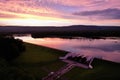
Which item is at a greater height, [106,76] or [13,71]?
[13,71]

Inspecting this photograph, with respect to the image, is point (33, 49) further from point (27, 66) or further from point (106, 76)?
point (106, 76)

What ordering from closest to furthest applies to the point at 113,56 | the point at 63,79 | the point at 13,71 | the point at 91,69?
1. the point at 13,71
2. the point at 63,79
3. the point at 91,69
4. the point at 113,56

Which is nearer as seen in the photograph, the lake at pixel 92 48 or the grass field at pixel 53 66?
the grass field at pixel 53 66

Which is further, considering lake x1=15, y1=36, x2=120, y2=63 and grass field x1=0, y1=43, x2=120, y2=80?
lake x1=15, y1=36, x2=120, y2=63

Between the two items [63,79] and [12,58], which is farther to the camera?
[12,58]

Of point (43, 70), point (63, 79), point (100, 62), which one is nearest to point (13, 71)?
point (63, 79)

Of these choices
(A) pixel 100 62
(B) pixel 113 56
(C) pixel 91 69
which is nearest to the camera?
(C) pixel 91 69

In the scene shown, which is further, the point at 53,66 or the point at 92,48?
the point at 92,48
